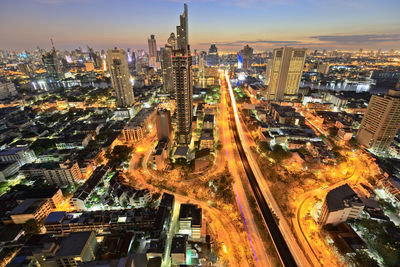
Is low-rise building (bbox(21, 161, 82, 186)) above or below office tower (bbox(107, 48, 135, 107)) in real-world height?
below

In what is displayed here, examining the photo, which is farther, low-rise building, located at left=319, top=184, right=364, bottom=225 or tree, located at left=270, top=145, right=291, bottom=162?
tree, located at left=270, top=145, right=291, bottom=162

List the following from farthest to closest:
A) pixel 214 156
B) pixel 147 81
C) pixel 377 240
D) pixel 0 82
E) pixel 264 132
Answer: pixel 147 81, pixel 0 82, pixel 264 132, pixel 214 156, pixel 377 240

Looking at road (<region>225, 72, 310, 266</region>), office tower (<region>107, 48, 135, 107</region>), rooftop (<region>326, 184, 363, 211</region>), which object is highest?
office tower (<region>107, 48, 135, 107</region>)

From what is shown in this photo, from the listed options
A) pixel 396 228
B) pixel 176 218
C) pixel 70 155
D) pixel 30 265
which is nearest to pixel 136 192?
pixel 176 218

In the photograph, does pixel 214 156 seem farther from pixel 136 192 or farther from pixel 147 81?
pixel 147 81

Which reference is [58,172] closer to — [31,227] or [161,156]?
[31,227]

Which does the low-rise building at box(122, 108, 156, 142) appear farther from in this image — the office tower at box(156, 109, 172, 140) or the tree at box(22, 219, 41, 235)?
the tree at box(22, 219, 41, 235)

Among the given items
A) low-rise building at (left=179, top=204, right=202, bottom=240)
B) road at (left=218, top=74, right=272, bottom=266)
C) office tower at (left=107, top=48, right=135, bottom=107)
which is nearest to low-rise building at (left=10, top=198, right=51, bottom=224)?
low-rise building at (left=179, top=204, right=202, bottom=240)
